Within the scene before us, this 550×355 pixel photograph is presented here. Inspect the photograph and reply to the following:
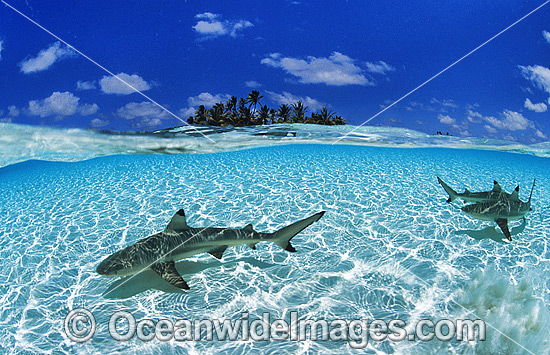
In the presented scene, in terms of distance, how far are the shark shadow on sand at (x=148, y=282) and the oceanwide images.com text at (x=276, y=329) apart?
1.93ft

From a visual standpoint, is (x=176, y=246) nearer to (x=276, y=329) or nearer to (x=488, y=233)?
(x=276, y=329)

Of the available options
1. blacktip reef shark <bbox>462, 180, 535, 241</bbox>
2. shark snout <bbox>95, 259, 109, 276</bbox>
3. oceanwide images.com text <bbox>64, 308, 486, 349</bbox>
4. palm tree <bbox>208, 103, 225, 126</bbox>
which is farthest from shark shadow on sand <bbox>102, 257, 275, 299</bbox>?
palm tree <bbox>208, 103, 225, 126</bbox>

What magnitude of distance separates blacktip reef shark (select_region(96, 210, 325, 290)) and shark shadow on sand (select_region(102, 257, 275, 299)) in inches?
36.8

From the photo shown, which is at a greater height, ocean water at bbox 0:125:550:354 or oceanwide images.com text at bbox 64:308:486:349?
ocean water at bbox 0:125:550:354

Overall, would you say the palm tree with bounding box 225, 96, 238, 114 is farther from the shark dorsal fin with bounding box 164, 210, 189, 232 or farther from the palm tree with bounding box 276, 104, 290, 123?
the shark dorsal fin with bounding box 164, 210, 189, 232

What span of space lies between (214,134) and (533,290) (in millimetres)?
17179

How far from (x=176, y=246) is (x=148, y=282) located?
4.52ft

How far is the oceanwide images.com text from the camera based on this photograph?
14.8 ft

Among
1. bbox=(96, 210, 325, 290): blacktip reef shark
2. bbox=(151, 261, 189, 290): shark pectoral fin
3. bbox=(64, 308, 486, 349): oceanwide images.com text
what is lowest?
bbox=(64, 308, 486, 349): oceanwide images.com text

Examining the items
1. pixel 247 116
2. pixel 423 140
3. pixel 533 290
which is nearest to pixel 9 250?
pixel 533 290

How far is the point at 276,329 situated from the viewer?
4652 millimetres

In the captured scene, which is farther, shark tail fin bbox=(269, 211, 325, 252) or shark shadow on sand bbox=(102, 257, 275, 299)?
shark shadow on sand bbox=(102, 257, 275, 299)

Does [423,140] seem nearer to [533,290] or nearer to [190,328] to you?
[533,290]

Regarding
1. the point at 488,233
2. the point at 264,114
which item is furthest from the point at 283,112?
the point at 488,233
